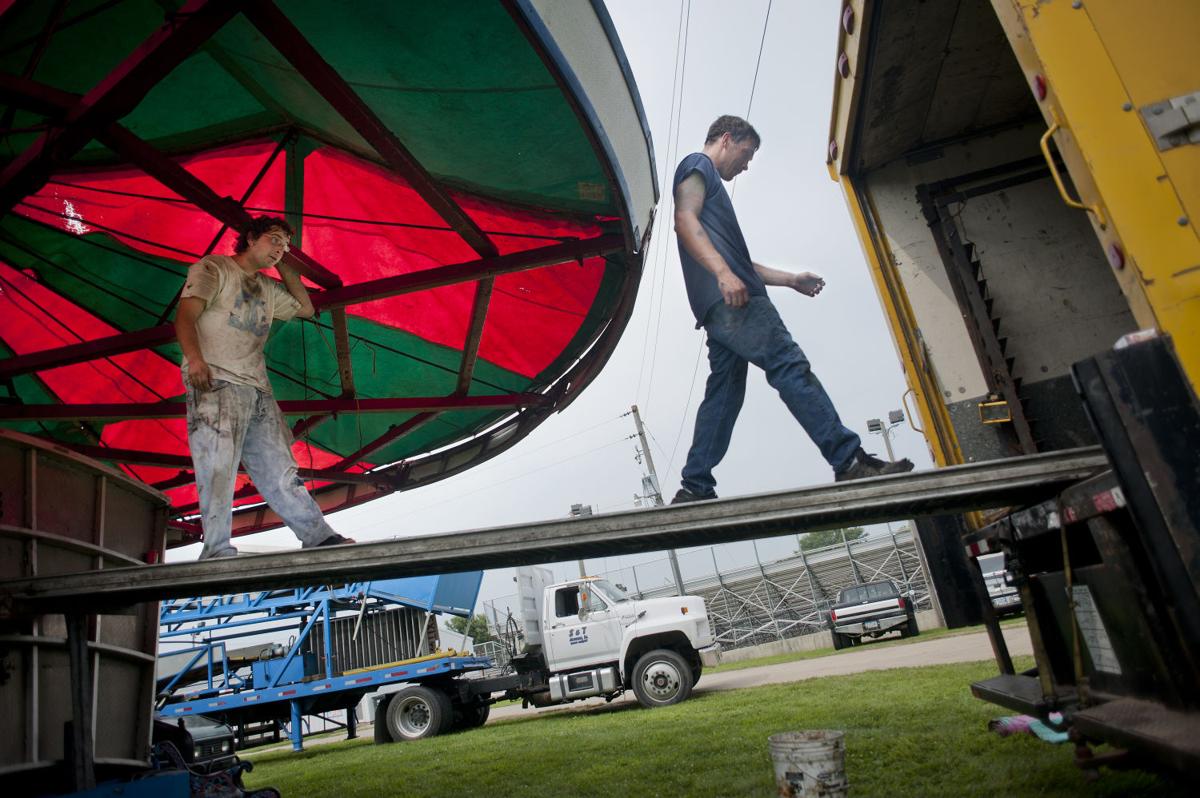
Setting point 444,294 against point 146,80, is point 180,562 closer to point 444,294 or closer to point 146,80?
point 146,80

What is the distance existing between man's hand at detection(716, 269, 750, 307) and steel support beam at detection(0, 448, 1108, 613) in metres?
1.31

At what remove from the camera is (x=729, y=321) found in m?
4.27

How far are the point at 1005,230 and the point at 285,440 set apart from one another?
469 centimetres

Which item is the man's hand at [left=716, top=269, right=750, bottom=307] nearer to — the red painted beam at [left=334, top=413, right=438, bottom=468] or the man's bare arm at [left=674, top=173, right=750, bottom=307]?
the man's bare arm at [left=674, top=173, right=750, bottom=307]

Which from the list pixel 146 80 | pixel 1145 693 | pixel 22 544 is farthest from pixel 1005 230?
pixel 22 544

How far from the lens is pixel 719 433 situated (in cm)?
427

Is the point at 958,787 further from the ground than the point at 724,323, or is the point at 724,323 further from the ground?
the point at 724,323

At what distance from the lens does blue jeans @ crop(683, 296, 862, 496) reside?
384 centimetres

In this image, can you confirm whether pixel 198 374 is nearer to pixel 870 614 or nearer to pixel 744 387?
pixel 744 387

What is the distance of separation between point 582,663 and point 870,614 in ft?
31.1

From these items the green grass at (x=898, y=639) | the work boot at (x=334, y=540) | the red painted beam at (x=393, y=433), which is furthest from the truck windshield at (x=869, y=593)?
the work boot at (x=334, y=540)

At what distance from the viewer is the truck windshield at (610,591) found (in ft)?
42.0

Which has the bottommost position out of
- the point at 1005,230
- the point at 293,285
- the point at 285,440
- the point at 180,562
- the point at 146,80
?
the point at 180,562

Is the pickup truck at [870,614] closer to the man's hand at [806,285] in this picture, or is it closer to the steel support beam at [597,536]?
the man's hand at [806,285]
